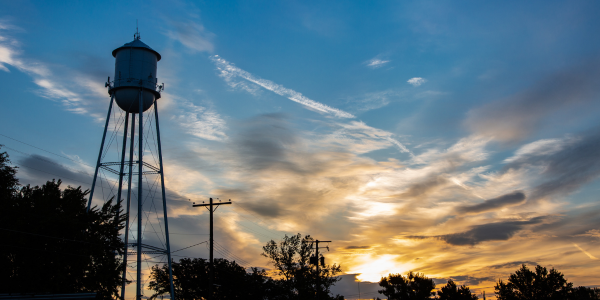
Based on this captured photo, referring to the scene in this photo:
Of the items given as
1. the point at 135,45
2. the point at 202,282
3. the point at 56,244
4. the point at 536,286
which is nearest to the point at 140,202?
the point at 56,244

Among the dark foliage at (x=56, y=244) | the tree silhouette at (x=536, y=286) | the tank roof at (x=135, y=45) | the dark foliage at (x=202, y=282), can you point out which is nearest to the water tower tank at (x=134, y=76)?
the tank roof at (x=135, y=45)

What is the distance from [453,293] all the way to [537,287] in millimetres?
17702

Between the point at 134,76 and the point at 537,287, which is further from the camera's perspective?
the point at 537,287

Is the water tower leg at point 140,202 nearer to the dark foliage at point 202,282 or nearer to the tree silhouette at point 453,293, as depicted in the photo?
the dark foliage at point 202,282

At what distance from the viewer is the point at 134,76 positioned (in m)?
32.6

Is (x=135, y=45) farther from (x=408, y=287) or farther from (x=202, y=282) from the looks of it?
(x=408, y=287)

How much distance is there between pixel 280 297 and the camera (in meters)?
58.0

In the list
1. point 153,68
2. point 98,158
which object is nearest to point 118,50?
point 153,68

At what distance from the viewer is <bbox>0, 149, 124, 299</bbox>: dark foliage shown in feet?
84.4

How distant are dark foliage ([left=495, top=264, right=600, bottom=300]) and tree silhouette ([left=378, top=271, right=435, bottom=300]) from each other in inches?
695

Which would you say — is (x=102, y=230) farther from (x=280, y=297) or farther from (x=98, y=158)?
(x=280, y=297)

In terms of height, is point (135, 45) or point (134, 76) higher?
point (135, 45)

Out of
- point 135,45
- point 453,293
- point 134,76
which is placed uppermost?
point 135,45

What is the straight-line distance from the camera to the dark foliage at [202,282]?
5381 centimetres
